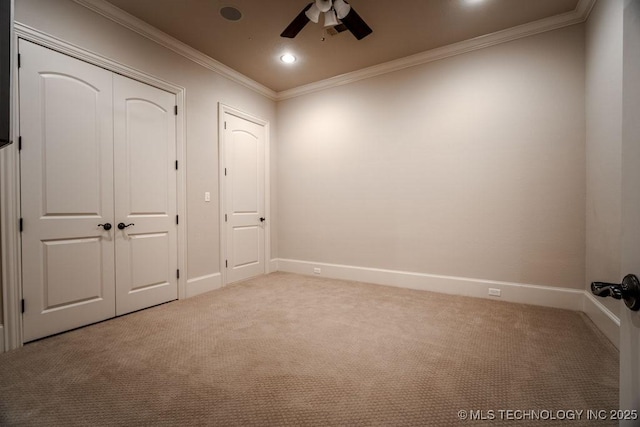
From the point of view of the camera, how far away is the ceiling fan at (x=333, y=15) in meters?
2.43

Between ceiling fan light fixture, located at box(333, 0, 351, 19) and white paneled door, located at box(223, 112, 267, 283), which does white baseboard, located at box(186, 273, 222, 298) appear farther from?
ceiling fan light fixture, located at box(333, 0, 351, 19)

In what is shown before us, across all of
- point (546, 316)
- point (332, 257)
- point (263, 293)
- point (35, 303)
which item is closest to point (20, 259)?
point (35, 303)

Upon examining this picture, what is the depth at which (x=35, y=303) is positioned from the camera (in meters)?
2.35

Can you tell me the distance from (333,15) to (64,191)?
2.76 meters

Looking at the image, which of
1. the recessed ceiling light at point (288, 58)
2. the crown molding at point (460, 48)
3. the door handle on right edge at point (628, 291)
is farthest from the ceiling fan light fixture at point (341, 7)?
the door handle on right edge at point (628, 291)

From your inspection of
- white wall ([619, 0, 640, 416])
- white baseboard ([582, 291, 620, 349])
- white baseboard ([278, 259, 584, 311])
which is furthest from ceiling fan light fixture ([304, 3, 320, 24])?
white baseboard ([582, 291, 620, 349])

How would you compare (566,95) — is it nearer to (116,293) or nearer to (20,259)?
(116,293)

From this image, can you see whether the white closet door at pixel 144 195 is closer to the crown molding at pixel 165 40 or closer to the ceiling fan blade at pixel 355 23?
the crown molding at pixel 165 40

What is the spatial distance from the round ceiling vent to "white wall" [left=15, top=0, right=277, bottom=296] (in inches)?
34.5

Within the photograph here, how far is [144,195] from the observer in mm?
3105

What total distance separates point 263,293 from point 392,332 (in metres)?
1.76

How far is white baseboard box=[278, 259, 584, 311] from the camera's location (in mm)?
3031

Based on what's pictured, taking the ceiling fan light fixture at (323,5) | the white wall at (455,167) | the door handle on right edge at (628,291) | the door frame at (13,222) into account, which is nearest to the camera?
the door handle on right edge at (628,291)

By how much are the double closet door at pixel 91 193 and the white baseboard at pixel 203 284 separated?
174 mm
